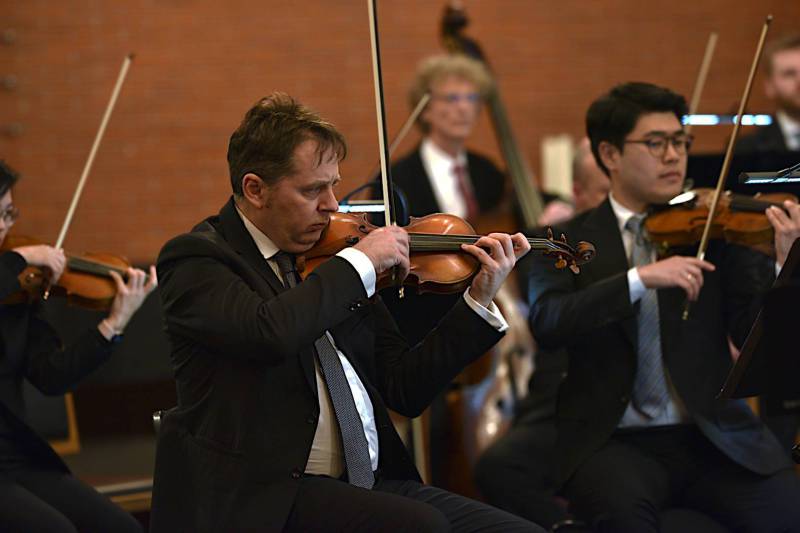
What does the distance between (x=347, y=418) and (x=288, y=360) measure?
172mm

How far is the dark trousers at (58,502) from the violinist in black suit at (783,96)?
3152mm

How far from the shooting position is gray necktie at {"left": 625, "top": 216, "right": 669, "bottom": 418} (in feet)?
9.02

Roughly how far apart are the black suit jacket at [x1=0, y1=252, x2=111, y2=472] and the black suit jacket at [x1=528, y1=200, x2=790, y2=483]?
120 centimetres

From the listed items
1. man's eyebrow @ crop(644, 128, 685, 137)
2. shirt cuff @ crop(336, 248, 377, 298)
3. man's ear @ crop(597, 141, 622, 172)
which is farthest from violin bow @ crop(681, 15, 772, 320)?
shirt cuff @ crop(336, 248, 377, 298)

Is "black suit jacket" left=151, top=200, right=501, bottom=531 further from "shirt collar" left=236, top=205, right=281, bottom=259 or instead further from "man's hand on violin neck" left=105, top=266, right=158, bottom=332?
"man's hand on violin neck" left=105, top=266, right=158, bottom=332

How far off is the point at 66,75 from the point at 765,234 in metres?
3.85

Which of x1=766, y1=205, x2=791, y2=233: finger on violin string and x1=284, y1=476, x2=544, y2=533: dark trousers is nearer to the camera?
x1=284, y1=476, x2=544, y2=533: dark trousers

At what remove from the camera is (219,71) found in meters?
5.50

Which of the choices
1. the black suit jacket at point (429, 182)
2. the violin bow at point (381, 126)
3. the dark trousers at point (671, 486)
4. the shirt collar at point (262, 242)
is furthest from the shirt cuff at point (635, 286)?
the black suit jacket at point (429, 182)

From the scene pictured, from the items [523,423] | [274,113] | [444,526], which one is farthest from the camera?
[523,423]

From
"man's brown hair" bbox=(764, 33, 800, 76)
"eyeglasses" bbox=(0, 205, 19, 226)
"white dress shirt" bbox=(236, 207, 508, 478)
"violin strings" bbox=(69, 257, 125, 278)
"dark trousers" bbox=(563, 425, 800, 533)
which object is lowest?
"dark trousers" bbox=(563, 425, 800, 533)

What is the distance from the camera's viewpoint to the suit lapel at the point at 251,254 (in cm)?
217

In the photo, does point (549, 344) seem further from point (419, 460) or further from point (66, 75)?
A: point (66, 75)

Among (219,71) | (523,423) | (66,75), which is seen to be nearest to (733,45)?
(219,71)
